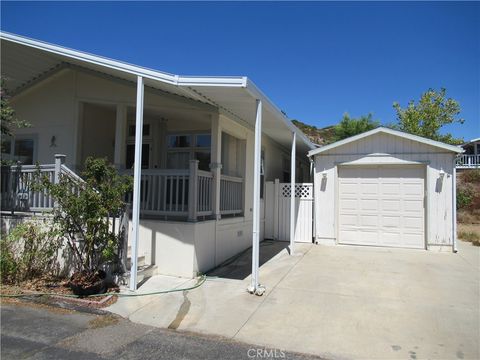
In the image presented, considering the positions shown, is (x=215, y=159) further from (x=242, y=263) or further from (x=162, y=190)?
(x=242, y=263)

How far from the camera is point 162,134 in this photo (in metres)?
9.68

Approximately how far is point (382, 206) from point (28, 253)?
865 cm

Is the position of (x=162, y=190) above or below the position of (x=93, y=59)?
below

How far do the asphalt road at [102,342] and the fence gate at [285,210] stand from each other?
705cm

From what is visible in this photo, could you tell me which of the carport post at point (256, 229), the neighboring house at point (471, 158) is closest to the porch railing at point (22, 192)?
the carport post at point (256, 229)

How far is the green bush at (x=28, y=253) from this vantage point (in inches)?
252

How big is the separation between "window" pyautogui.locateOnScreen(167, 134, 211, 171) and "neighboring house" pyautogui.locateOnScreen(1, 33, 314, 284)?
0.09 ft

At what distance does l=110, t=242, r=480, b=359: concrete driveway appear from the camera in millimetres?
4246

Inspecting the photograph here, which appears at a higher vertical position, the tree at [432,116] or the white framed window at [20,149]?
the tree at [432,116]

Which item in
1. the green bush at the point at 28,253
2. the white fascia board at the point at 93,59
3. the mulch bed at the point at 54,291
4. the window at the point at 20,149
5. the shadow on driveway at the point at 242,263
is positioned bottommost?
the mulch bed at the point at 54,291

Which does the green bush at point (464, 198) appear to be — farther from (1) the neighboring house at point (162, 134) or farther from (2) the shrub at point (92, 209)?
(2) the shrub at point (92, 209)

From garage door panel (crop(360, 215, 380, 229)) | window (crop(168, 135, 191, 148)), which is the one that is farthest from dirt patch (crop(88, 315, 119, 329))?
garage door panel (crop(360, 215, 380, 229))

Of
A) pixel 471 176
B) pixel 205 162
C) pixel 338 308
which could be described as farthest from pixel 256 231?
pixel 471 176

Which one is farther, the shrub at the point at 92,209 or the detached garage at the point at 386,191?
the detached garage at the point at 386,191
